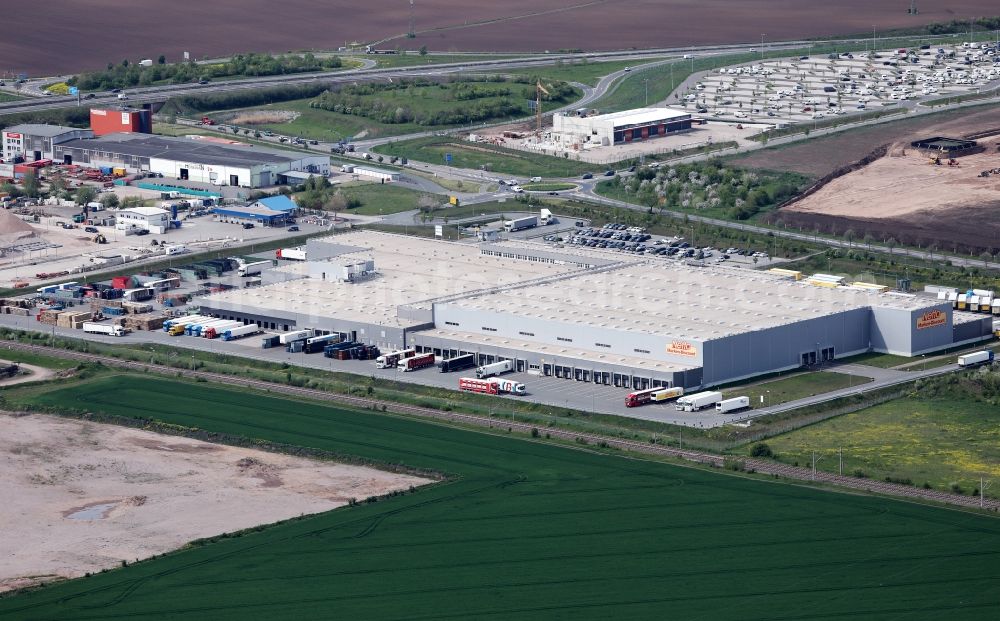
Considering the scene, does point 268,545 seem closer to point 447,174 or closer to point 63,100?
point 447,174

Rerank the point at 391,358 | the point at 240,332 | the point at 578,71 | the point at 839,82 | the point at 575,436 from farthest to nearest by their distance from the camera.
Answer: the point at 578,71
the point at 839,82
the point at 240,332
the point at 391,358
the point at 575,436

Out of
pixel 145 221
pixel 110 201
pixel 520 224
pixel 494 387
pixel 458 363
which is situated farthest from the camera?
pixel 110 201

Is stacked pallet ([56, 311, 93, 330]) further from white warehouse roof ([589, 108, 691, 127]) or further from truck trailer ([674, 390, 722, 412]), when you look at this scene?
white warehouse roof ([589, 108, 691, 127])

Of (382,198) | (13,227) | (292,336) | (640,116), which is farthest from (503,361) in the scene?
(640,116)

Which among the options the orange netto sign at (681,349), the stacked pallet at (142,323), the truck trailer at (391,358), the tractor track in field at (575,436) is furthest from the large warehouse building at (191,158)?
the orange netto sign at (681,349)

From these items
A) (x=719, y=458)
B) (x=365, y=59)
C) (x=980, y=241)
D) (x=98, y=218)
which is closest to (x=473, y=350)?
(x=719, y=458)

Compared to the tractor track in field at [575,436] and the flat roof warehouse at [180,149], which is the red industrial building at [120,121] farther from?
the tractor track in field at [575,436]

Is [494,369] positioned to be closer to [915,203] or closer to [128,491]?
[128,491]
